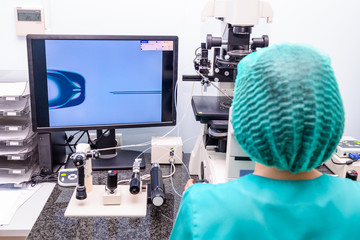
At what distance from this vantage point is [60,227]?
1.22 metres

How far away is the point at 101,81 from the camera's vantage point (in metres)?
1.55

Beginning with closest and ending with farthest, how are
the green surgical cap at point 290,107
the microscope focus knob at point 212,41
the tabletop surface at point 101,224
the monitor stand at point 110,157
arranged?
the green surgical cap at point 290,107 < the tabletop surface at point 101,224 < the microscope focus knob at point 212,41 < the monitor stand at point 110,157

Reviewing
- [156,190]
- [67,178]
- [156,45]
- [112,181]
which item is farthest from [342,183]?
[67,178]

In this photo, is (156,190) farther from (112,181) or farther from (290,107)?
(290,107)

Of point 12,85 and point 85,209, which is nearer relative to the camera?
point 85,209

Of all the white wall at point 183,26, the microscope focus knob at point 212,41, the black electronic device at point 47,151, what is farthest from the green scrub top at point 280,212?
the white wall at point 183,26

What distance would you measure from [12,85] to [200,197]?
3.56 feet

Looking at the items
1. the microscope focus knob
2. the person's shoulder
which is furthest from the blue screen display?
the person's shoulder

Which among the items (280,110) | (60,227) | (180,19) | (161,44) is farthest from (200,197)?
(180,19)

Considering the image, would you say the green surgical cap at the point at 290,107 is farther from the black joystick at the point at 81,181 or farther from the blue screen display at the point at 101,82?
the blue screen display at the point at 101,82

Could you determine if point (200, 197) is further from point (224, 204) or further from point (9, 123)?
point (9, 123)

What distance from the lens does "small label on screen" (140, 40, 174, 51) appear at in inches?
60.3

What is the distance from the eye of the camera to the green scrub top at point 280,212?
75cm

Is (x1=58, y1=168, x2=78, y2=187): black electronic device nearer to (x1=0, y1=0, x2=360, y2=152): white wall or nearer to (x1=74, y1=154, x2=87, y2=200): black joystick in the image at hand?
(x1=74, y1=154, x2=87, y2=200): black joystick
